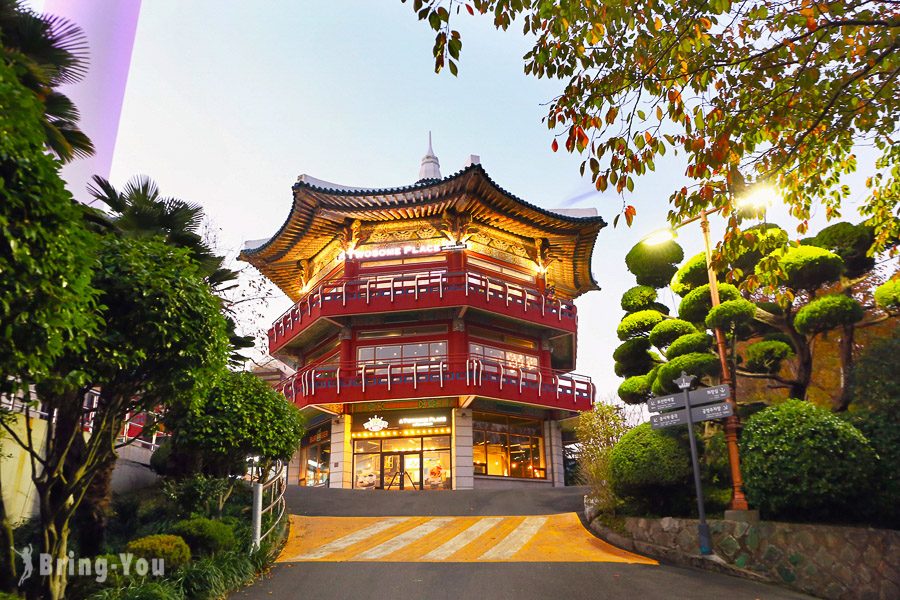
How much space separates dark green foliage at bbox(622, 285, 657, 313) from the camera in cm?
1736

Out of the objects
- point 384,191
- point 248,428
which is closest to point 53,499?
point 248,428

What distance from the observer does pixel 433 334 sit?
2762 cm

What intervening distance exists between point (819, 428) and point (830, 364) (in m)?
11.6

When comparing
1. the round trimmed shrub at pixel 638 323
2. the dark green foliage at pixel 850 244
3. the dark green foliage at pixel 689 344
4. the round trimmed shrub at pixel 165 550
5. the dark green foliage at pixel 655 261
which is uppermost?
the dark green foliage at pixel 655 261

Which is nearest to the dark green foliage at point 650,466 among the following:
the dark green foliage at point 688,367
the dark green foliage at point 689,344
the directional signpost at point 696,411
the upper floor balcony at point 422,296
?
the directional signpost at point 696,411

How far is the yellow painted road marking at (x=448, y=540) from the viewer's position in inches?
469

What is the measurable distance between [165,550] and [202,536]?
1160mm

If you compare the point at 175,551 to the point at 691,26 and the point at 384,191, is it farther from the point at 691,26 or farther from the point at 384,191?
the point at 384,191

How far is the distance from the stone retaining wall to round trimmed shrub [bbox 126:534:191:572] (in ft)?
29.2

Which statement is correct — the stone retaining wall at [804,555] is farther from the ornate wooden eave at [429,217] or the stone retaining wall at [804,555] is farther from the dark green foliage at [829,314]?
the ornate wooden eave at [429,217]

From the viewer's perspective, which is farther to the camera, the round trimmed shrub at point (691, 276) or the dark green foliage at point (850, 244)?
the round trimmed shrub at point (691, 276)

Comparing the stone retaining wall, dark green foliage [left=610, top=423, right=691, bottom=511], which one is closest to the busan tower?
dark green foliage [left=610, top=423, right=691, bottom=511]

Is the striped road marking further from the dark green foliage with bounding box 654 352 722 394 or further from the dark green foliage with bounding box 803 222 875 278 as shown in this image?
the dark green foliage with bounding box 803 222 875 278

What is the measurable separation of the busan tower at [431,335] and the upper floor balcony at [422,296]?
64 mm
